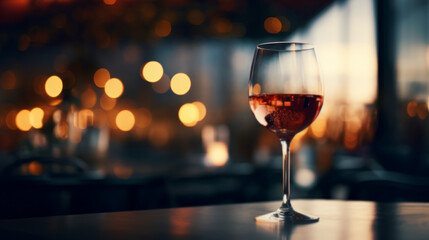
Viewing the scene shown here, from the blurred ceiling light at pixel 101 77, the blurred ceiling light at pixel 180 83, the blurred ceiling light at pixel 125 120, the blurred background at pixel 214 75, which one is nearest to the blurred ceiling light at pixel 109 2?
the blurred background at pixel 214 75

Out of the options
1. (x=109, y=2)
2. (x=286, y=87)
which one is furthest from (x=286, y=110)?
(x=109, y=2)

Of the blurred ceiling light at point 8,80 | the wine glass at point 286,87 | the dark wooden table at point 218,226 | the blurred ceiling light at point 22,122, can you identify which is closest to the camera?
the dark wooden table at point 218,226

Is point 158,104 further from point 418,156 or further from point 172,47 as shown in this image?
point 418,156

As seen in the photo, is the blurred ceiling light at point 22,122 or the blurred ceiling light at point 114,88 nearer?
the blurred ceiling light at point 22,122

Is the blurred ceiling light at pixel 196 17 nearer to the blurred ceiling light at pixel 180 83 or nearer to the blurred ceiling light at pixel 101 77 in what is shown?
the blurred ceiling light at pixel 180 83

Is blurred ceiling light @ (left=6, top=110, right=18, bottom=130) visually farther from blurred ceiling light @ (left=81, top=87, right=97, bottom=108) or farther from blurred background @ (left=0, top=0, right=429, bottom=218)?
blurred ceiling light @ (left=81, top=87, right=97, bottom=108)

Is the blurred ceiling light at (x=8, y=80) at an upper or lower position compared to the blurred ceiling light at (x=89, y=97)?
upper

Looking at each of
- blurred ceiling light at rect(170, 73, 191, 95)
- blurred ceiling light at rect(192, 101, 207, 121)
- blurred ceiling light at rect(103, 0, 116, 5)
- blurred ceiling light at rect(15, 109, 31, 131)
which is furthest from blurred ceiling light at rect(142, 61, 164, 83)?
blurred ceiling light at rect(15, 109, 31, 131)
